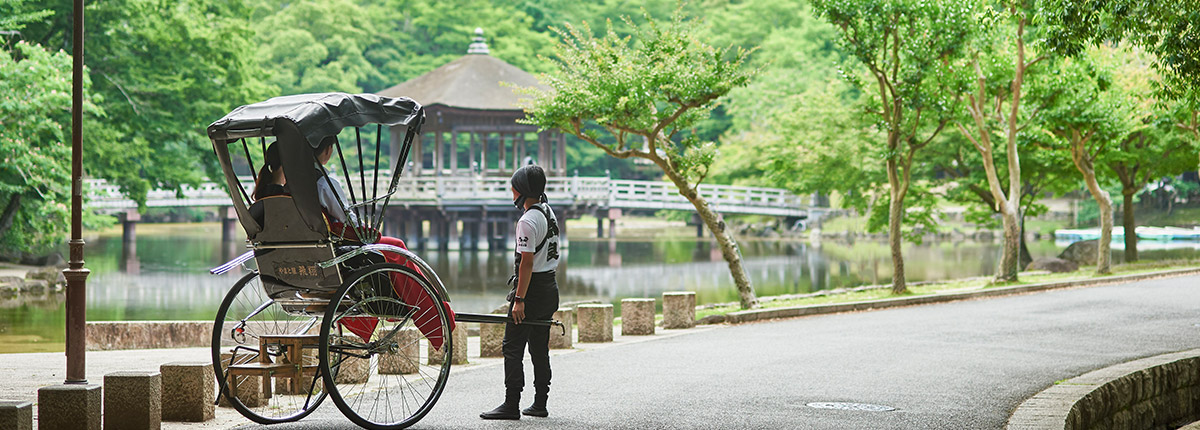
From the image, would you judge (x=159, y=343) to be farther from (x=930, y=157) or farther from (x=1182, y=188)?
(x=1182, y=188)

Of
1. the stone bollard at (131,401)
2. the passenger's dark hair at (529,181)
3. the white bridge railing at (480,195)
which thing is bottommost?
the stone bollard at (131,401)

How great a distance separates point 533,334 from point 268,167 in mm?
1681

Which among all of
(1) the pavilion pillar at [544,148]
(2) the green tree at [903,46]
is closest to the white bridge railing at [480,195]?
(1) the pavilion pillar at [544,148]

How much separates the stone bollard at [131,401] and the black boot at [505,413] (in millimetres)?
1676

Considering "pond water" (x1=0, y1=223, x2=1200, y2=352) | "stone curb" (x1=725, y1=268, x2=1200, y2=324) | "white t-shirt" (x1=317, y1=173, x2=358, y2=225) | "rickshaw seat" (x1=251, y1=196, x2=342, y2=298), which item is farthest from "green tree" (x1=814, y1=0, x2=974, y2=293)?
"rickshaw seat" (x1=251, y1=196, x2=342, y2=298)

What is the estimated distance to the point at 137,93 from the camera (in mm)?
24688

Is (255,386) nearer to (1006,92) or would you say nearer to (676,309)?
(676,309)

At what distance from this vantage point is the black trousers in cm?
595

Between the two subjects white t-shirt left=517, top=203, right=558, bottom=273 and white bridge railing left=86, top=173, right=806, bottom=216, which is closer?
white t-shirt left=517, top=203, right=558, bottom=273

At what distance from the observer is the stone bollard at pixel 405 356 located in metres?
7.18

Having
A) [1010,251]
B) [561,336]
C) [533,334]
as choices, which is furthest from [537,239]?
[1010,251]

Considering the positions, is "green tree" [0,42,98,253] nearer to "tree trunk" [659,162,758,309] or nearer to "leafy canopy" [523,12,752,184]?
"leafy canopy" [523,12,752,184]

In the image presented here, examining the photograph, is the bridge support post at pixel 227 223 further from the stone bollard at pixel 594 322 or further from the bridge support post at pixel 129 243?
the stone bollard at pixel 594 322

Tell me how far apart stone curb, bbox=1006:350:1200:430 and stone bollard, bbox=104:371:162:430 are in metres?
4.41
